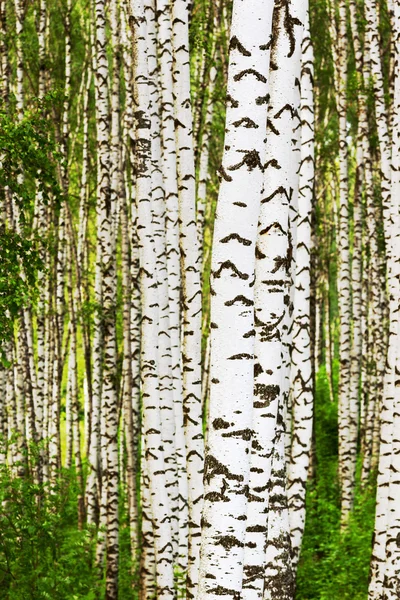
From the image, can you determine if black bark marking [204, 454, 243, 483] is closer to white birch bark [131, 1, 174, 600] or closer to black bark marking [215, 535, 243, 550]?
black bark marking [215, 535, 243, 550]

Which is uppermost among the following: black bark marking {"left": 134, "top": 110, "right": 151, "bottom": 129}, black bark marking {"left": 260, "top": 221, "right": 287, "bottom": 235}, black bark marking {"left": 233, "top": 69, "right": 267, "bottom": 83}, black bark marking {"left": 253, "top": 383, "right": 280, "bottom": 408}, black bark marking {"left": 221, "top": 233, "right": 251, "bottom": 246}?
black bark marking {"left": 134, "top": 110, "right": 151, "bottom": 129}

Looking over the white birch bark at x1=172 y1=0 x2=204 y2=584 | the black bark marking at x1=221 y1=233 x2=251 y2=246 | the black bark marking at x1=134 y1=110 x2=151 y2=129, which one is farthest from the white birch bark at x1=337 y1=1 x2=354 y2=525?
the black bark marking at x1=221 y1=233 x2=251 y2=246

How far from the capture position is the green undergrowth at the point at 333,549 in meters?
9.30

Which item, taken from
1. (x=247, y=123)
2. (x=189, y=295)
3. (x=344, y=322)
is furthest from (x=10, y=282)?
(x=344, y=322)

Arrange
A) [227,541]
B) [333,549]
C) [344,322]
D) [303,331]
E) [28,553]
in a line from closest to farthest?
[227,541], [303,331], [28,553], [333,549], [344,322]

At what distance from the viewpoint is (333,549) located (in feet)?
35.8

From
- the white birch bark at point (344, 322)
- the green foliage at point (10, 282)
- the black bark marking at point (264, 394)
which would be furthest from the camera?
the white birch bark at point (344, 322)

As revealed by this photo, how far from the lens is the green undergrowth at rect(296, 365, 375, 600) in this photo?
9.30 meters

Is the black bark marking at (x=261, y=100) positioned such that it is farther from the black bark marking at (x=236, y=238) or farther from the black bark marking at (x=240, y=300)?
the black bark marking at (x=240, y=300)

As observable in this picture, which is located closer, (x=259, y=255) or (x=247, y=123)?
(x=247, y=123)

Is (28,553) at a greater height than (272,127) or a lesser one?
lesser

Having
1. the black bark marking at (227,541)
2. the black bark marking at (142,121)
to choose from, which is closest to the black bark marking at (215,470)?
the black bark marking at (227,541)

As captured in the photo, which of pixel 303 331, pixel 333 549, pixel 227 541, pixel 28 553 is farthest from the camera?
pixel 333 549

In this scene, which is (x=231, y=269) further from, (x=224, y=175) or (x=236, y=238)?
(x=224, y=175)
